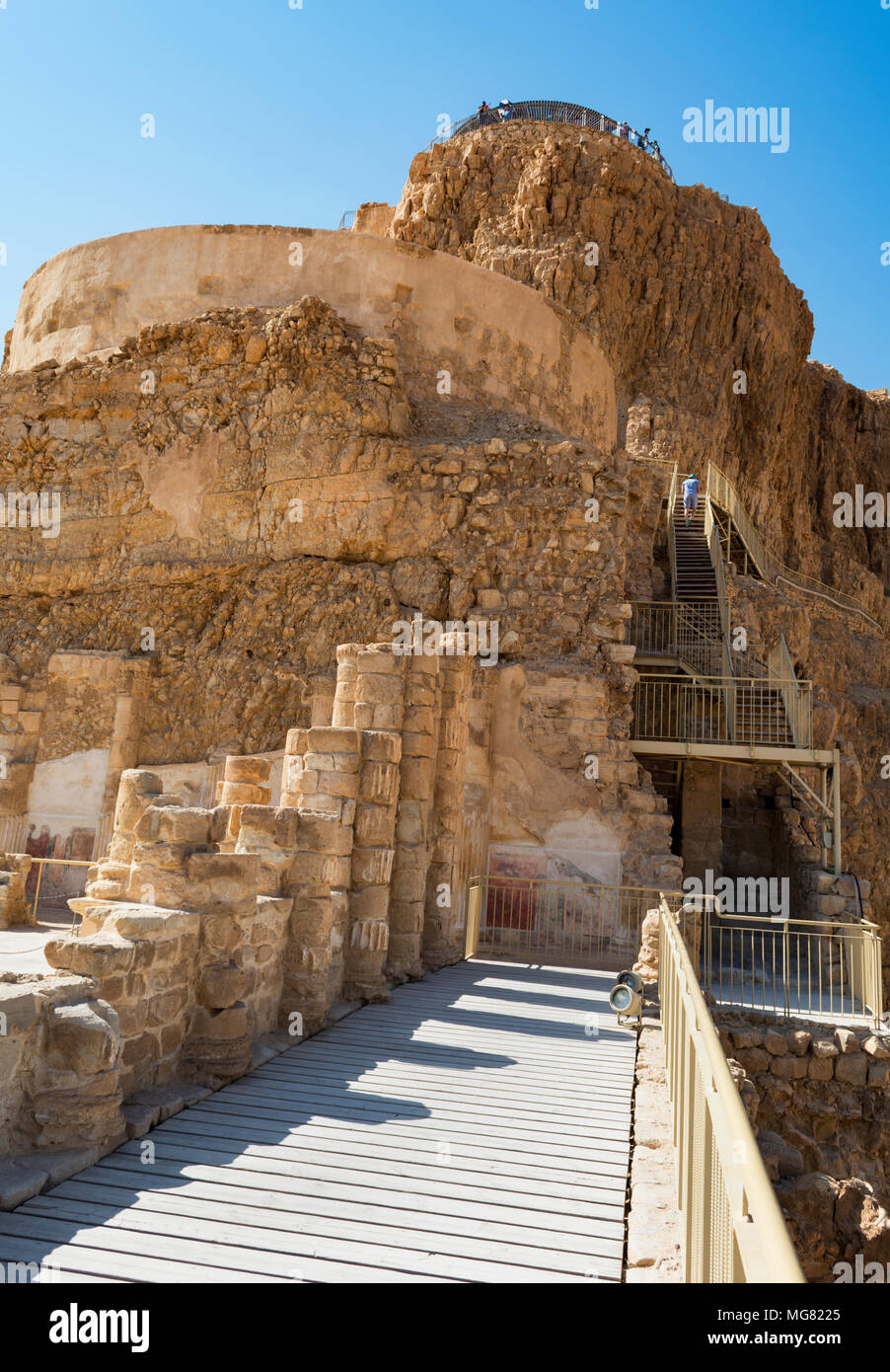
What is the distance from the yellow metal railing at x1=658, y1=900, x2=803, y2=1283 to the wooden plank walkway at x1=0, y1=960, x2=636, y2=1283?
0.51m

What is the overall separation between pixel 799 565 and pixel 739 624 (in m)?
15.7

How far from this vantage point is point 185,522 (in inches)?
683

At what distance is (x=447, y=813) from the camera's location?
1120 centimetres

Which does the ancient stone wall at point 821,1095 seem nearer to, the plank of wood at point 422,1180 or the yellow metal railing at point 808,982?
the yellow metal railing at point 808,982

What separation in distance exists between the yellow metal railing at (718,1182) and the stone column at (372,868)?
4.08 meters

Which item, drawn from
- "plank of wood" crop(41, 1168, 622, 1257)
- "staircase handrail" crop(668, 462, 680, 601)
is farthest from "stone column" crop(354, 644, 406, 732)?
"staircase handrail" crop(668, 462, 680, 601)

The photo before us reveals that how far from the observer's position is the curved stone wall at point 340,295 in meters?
18.2

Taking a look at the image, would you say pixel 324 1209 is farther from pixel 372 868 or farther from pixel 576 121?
pixel 576 121

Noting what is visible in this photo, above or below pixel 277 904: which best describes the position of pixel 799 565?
above

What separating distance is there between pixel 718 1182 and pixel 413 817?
7472 millimetres

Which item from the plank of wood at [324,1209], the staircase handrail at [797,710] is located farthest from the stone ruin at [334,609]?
the plank of wood at [324,1209]

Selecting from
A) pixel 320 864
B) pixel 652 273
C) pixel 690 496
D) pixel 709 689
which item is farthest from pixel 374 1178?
pixel 652 273
